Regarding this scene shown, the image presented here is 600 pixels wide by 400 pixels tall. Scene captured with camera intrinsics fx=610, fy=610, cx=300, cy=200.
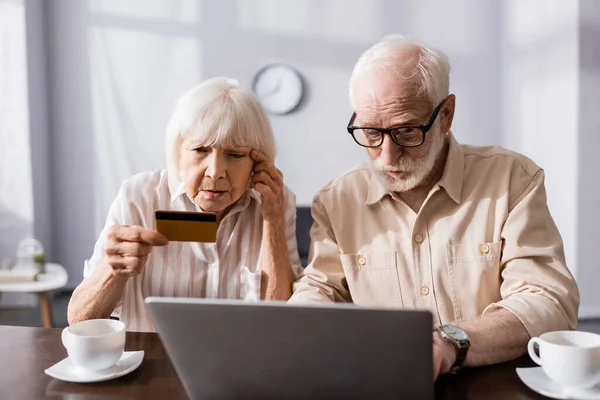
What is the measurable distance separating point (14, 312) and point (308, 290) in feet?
11.0

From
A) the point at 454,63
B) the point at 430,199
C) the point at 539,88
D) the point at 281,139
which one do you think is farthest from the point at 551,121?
the point at 430,199

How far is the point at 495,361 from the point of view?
114 cm

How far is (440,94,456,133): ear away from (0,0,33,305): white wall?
349cm

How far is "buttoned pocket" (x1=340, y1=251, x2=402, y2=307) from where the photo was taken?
1574 mm

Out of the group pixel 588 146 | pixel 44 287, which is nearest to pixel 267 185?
pixel 44 287

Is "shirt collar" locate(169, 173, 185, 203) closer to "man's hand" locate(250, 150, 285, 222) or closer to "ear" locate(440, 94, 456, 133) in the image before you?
"man's hand" locate(250, 150, 285, 222)

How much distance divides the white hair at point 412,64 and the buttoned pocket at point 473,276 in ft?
1.25

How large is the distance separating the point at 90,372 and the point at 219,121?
72cm

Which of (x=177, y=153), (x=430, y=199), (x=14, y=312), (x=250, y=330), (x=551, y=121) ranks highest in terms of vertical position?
(x=551, y=121)

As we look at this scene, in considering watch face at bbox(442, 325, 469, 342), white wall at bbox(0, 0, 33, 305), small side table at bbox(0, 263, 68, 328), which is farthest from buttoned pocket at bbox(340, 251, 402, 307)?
white wall at bbox(0, 0, 33, 305)

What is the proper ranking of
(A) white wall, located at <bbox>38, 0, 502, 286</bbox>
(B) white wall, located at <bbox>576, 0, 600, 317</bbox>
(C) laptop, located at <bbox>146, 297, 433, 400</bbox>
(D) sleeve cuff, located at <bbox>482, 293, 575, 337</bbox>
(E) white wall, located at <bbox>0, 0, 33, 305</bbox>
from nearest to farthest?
(C) laptop, located at <bbox>146, 297, 433, 400</bbox> → (D) sleeve cuff, located at <bbox>482, 293, 575, 337</bbox> → (B) white wall, located at <bbox>576, 0, 600, 317</bbox> → (E) white wall, located at <bbox>0, 0, 33, 305</bbox> → (A) white wall, located at <bbox>38, 0, 502, 286</bbox>

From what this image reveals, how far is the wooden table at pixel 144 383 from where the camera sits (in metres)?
1.02

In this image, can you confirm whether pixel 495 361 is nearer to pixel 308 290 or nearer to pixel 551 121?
pixel 308 290

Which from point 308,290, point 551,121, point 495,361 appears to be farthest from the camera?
point 551,121
